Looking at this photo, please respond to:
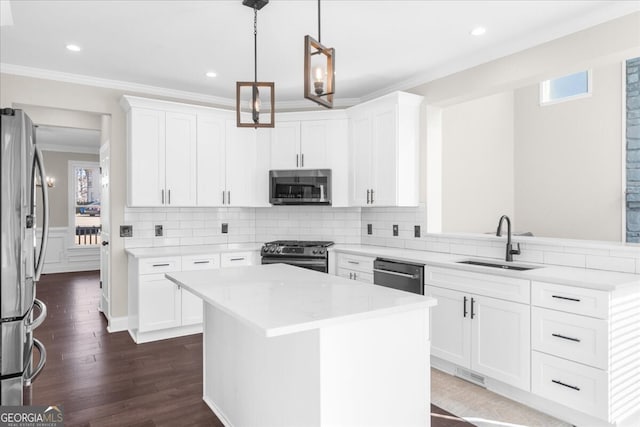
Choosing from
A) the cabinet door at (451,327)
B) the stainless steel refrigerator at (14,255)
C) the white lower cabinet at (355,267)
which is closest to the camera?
the stainless steel refrigerator at (14,255)

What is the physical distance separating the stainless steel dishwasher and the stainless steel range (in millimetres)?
720

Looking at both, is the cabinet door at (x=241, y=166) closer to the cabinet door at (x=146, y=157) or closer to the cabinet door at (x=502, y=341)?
the cabinet door at (x=146, y=157)

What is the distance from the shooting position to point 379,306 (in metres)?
1.77

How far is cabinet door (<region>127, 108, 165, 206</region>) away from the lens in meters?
4.11

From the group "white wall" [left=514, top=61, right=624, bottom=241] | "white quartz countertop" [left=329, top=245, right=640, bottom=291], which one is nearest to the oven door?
"white quartz countertop" [left=329, top=245, right=640, bottom=291]

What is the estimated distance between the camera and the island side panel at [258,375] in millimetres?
1690

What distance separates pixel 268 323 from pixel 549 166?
6.46 m

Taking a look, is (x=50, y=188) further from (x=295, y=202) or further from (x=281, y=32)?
(x=281, y=32)

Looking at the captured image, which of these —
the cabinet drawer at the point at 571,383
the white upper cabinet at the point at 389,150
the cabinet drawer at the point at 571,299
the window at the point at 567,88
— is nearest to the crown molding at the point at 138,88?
the white upper cabinet at the point at 389,150

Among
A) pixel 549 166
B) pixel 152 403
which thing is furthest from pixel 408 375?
pixel 549 166

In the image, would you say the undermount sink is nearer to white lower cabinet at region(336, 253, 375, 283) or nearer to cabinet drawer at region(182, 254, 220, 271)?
white lower cabinet at region(336, 253, 375, 283)

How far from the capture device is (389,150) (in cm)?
405

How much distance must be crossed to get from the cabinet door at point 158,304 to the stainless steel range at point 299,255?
1009 mm

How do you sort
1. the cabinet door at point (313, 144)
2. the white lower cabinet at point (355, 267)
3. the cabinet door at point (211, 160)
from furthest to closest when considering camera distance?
1. the cabinet door at point (313, 144)
2. the cabinet door at point (211, 160)
3. the white lower cabinet at point (355, 267)
